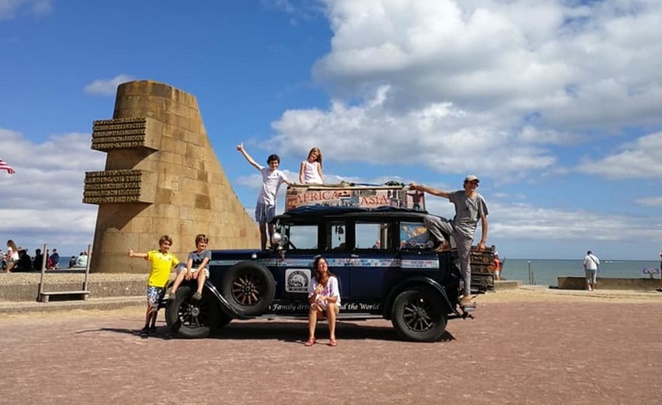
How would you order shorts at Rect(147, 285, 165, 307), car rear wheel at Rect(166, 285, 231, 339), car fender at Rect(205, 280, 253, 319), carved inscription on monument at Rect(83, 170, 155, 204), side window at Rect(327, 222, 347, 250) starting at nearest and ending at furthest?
car fender at Rect(205, 280, 253, 319)
car rear wheel at Rect(166, 285, 231, 339)
side window at Rect(327, 222, 347, 250)
shorts at Rect(147, 285, 165, 307)
carved inscription on monument at Rect(83, 170, 155, 204)

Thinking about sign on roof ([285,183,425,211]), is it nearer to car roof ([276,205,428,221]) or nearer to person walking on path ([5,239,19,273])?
car roof ([276,205,428,221])

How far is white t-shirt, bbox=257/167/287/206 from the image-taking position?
32.9ft

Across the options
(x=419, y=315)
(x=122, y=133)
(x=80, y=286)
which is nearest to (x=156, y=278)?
(x=419, y=315)

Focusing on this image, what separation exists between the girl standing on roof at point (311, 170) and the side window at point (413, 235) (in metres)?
2.08

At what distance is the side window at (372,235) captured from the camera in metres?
8.76

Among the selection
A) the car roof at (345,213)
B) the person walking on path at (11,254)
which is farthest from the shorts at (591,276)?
the person walking on path at (11,254)

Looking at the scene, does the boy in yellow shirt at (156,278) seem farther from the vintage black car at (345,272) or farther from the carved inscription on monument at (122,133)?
the carved inscription on monument at (122,133)

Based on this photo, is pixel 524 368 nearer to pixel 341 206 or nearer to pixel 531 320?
pixel 341 206

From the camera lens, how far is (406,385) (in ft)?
18.1

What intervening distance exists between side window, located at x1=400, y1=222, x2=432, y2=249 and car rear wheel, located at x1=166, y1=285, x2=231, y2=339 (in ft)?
10.8

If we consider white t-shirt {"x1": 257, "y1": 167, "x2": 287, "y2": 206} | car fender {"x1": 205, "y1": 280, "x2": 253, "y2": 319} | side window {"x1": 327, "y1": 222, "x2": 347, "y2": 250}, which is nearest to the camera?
car fender {"x1": 205, "y1": 280, "x2": 253, "y2": 319}

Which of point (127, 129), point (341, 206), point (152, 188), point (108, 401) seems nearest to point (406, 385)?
point (108, 401)

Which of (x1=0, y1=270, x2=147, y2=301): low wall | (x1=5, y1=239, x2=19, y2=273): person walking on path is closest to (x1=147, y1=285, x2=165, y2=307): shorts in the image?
(x1=0, y1=270, x2=147, y2=301): low wall

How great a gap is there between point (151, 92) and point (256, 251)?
10864 mm
